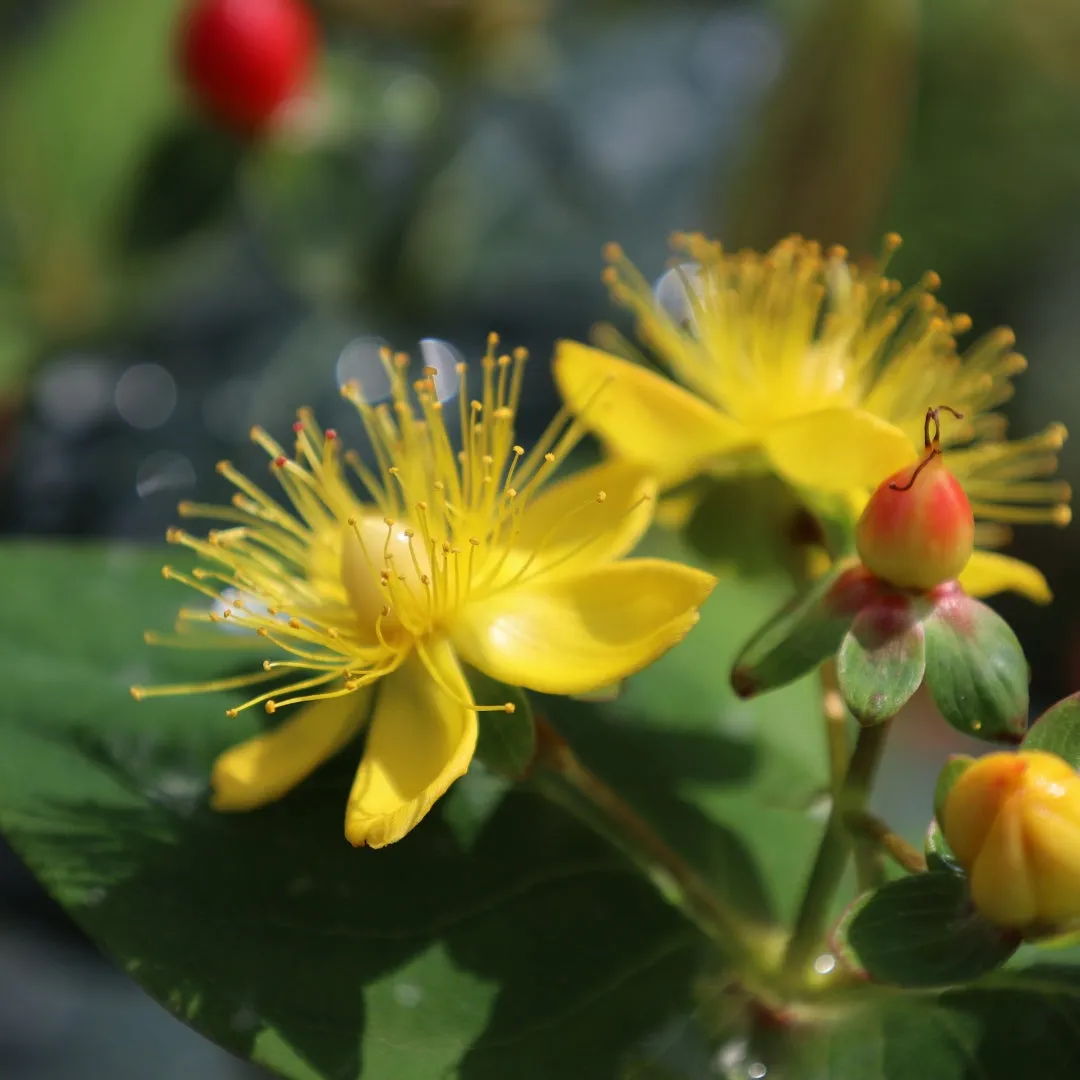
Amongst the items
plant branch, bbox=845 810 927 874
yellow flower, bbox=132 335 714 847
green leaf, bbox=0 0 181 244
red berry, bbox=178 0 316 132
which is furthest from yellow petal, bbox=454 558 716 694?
green leaf, bbox=0 0 181 244

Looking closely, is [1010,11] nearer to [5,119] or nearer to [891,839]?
[5,119]

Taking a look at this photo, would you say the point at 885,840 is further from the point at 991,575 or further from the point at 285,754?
the point at 285,754

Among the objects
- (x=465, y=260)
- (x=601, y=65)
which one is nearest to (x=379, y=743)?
(x=465, y=260)

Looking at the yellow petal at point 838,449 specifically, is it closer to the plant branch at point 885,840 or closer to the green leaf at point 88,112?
the plant branch at point 885,840

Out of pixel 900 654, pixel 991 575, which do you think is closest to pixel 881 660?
pixel 900 654

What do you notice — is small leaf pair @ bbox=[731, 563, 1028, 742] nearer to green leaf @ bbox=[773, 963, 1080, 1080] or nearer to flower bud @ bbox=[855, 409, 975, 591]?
flower bud @ bbox=[855, 409, 975, 591]

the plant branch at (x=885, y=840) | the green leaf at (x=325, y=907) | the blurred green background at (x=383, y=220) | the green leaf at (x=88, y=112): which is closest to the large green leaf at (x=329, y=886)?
the green leaf at (x=325, y=907)
